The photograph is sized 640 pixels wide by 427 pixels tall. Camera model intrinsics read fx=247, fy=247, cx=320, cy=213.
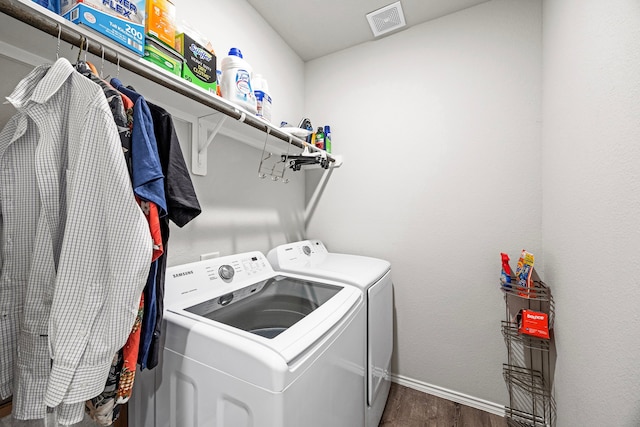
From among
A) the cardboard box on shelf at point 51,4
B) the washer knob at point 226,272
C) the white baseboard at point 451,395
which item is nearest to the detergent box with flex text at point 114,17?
the cardboard box on shelf at point 51,4

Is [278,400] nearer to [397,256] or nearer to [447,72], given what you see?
[397,256]

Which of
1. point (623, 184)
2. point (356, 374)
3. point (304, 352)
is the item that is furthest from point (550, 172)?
point (304, 352)

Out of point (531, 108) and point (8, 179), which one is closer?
point (8, 179)

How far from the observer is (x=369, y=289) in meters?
1.33

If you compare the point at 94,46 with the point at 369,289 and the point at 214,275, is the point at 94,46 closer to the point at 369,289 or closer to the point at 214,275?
the point at 214,275

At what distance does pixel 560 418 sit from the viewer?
1249 mm

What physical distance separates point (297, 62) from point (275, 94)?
55 cm

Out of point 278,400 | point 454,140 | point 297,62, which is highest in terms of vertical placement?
point 297,62

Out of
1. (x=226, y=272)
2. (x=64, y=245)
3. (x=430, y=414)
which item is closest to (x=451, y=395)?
(x=430, y=414)

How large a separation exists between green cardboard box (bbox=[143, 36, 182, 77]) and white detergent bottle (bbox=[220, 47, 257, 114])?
271mm

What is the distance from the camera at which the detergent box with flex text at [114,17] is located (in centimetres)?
66

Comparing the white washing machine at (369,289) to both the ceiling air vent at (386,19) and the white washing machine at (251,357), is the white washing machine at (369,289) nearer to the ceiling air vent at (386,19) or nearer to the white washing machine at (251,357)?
the white washing machine at (251,357)

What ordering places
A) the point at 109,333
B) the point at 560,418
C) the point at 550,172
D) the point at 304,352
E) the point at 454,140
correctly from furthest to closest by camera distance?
the point at 454,140 → the point at 550,172 → the point at 560,418 → the point at 304,352 → the point at 109,333

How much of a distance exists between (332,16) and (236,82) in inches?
44.2
